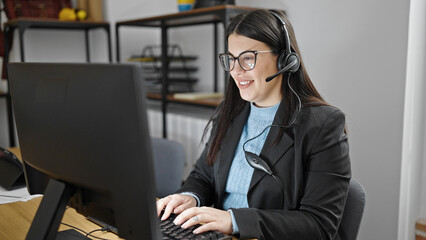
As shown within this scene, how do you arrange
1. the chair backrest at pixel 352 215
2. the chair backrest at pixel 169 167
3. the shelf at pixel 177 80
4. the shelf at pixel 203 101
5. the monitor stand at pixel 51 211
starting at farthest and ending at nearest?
1. the shelf at pixel 177 80
2. the shelf at pixel 203 101
3. the chair backrest at pixel 169 167
4. the chair backrest at pixel 352 215
5. the monitor stand at pixel 51 211

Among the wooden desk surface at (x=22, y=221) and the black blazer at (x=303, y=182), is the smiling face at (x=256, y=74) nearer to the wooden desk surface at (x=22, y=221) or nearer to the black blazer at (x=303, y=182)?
the black blazer at (x=303, y=182)

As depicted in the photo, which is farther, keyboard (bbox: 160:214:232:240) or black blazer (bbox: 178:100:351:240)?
black blazer (bbox: 178:100:351:240)

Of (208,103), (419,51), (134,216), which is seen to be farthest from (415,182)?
(134,216)

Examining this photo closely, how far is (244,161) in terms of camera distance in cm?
126

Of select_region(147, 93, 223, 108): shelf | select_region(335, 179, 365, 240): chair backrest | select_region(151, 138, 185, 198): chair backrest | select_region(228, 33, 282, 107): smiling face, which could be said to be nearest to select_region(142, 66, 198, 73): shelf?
select_region(147, 93, 223, 108): shelf

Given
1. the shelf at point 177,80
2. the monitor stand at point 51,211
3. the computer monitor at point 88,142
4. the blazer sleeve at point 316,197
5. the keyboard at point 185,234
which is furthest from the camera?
the shelf at point 177,80

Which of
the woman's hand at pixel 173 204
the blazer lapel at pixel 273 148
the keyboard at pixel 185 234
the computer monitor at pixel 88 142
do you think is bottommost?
the woman's hand at pixel 173 204

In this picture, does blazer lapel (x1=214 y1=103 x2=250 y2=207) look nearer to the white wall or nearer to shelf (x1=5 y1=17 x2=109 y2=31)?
the white wall

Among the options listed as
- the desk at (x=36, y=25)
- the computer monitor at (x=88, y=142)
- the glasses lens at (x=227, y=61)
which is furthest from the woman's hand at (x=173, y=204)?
the desk at (x=36, y=25)

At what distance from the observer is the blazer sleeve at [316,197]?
102 cm

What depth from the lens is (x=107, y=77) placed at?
0.68m

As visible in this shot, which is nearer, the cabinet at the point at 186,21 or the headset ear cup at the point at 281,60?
the headset ear cup at the point at 281,60

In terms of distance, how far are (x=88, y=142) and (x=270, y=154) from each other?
0.59 meters

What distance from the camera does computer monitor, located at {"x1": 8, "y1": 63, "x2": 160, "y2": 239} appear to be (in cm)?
66
